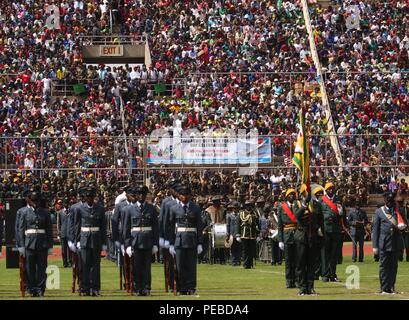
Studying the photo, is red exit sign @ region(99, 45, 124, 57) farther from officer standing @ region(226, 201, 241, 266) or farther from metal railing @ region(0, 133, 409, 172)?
officer standing @ region(226, 201, 241, 266)

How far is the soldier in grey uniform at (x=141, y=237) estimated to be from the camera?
2528 cm

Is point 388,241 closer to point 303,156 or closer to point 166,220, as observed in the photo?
point 303,156

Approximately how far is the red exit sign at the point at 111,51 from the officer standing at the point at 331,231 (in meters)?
33.0

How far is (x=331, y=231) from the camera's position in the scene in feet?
97.7

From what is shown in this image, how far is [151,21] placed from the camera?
6391 centimetres

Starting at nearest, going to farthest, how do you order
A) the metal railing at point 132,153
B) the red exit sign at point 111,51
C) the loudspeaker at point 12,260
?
the loudspeaker at point 12,260 < the metal railing at point 132,153 < the red exit sign at point 111,51

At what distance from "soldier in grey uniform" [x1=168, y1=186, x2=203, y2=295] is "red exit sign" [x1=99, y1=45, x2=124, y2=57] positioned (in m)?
38.1

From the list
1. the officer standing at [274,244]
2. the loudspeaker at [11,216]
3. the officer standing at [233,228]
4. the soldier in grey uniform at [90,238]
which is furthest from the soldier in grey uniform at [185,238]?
the officer standing at [274,244]

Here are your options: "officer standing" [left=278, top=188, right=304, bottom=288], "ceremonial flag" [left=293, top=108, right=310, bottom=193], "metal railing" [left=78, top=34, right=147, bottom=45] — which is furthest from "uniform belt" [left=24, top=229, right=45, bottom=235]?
"metal railing" [left=78, top=34, right=147, bottom=45]

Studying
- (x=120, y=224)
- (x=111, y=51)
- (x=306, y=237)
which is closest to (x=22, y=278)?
(x=120, y=224)

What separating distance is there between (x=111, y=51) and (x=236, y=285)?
36.5m

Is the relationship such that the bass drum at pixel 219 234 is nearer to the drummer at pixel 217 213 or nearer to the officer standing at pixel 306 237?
the drummer at pixel 217 213

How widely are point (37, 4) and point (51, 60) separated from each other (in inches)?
201

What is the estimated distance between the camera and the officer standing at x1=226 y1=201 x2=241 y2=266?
36312mm
